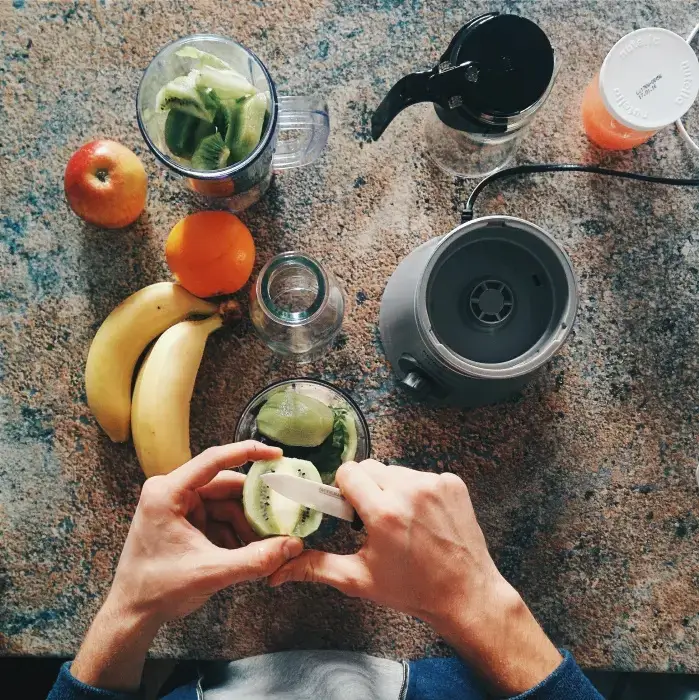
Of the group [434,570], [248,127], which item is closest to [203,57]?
[248,127]

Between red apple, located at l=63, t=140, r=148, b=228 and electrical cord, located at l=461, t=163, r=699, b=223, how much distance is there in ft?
1.46

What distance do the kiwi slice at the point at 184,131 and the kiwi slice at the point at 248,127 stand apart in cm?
3

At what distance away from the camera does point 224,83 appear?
0.77 meters

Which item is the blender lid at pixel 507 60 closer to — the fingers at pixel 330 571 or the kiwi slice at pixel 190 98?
the kiwi slice at pixel 190 98

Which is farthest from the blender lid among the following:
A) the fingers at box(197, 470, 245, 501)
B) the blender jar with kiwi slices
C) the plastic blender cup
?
the fingers at box(197, 470, 245, 501)

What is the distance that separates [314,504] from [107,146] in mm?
540

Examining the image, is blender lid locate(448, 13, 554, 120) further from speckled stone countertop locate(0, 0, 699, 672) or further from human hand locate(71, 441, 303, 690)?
human hand locate(71, 441, 303, 690)

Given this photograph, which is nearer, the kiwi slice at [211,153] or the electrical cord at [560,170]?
the kiwi slice at [211,153]

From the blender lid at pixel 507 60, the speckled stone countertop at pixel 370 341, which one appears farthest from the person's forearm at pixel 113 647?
the blender lid at pixel 507 60

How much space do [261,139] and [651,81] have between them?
0.51m

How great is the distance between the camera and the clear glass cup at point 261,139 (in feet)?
2.58

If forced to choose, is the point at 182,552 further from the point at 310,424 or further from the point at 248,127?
the point at 248,127

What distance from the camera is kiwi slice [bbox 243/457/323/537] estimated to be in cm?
76

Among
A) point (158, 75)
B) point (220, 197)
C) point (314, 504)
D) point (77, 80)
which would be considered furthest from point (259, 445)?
point (77, 80)
